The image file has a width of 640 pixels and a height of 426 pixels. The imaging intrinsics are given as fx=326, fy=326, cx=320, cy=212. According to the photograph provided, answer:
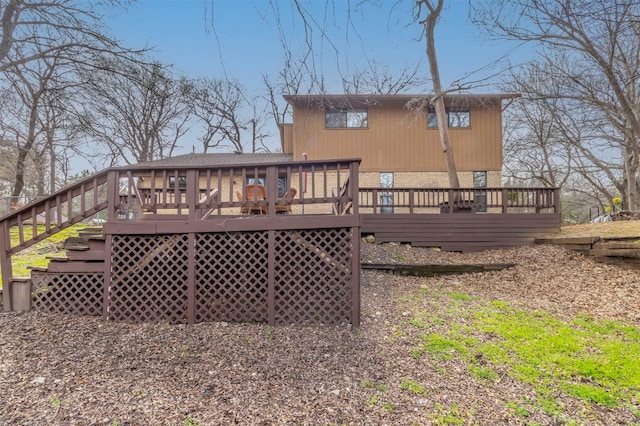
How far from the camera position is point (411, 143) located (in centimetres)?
1347

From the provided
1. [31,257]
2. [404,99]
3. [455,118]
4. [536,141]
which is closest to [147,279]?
[31,257]

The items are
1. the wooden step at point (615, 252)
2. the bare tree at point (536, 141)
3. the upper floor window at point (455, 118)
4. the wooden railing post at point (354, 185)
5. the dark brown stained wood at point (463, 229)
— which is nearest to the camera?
the wooden railing post at point (354, 185)

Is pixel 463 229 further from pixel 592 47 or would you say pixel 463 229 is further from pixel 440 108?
pixel 592 47

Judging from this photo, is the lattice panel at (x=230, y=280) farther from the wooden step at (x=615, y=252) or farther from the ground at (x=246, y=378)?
the wooden step at (x=615, y=252)

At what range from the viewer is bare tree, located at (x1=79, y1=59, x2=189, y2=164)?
489 centimetres

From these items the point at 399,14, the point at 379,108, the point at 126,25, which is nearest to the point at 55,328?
the point at 126,25

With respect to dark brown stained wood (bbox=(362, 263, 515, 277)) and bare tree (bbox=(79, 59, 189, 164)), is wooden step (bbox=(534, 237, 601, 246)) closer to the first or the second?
dark brown stained wood (bbox=(362, 263, 515, 277))

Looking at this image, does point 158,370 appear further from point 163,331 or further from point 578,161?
point 578,161

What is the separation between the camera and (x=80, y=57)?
4922 mm

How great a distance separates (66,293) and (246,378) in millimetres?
2898

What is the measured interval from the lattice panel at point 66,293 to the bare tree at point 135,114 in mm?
2779

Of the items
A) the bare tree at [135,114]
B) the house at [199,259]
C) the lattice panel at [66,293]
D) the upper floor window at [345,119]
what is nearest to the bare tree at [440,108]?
the upper floor window at [345,119]

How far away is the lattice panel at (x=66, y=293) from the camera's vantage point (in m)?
4.14

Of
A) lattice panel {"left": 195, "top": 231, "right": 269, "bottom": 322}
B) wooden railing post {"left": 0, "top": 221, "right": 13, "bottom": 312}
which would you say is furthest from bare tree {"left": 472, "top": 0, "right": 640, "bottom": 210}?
wooden railing post {"left": 0, "top": 221, "right": 13, "bottom": 312}
